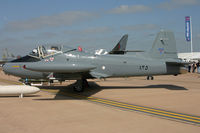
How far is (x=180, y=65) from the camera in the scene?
11562 mm

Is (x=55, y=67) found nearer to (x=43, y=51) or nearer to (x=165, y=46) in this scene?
(x=43, y=51)

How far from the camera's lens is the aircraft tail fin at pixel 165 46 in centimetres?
1190

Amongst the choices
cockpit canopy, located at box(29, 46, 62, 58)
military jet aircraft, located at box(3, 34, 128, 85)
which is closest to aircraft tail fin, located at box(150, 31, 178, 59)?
military jet aircraft, located at box(3, 34, 128, 85)

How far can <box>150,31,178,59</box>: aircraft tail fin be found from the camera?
11898mm

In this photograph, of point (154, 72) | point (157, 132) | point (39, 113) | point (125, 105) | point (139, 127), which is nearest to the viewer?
point (157, 132)

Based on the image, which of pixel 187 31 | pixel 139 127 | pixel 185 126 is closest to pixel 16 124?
pixel 139 127

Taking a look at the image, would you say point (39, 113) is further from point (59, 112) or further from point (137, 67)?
point (137, 67)

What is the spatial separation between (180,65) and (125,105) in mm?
5708

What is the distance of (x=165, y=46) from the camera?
11.9m

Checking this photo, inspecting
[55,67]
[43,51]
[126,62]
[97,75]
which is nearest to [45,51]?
[43,51]

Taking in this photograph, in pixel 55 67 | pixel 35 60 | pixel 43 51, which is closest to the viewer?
pixel 55 67

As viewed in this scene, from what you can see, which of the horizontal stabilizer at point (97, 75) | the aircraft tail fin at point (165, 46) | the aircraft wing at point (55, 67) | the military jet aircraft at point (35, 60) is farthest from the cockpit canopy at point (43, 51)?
the aircraft tail fin at point (165, 46)

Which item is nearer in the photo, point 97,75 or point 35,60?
point 35,60

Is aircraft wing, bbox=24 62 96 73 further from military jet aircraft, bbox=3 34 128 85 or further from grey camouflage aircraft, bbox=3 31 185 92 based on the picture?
grey camouflage aircraft, bbox=3 31 185 92
